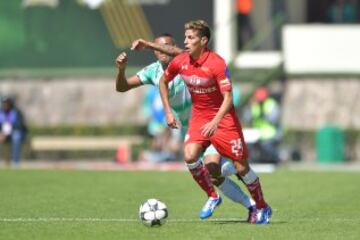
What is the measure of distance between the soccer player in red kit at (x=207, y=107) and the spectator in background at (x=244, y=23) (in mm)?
22343

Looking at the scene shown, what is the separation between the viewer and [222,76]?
14.1m

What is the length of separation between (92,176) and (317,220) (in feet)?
36.0

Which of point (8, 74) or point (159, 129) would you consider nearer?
point (159, 129)

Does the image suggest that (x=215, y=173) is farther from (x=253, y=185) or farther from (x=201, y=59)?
(x=201, y=59)

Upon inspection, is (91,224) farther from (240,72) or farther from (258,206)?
(240,72)

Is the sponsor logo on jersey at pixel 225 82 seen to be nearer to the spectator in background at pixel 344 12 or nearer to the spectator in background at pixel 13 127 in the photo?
the spectator in background at pixel 13 127

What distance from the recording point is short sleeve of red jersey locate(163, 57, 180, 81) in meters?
14.5

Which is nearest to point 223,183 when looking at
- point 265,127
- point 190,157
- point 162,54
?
point 190,157

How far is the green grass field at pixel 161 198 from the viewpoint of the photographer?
13432 millimetres

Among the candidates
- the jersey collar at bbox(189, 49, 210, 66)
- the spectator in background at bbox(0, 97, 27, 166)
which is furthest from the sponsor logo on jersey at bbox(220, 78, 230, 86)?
the spectator in background at bbox(0, 97, 27, 166)

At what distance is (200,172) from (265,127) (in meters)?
16.7

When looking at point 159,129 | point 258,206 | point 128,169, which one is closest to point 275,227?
point 258,206

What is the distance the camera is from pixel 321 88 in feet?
118

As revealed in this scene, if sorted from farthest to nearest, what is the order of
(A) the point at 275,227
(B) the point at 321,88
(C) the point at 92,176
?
(B) the point at 321,88, (C) the point at 92,176, (A) the point at 275,227
